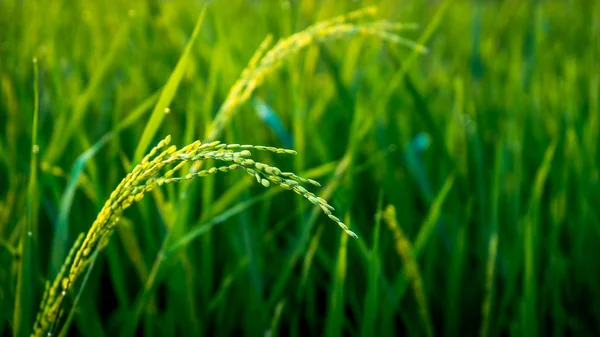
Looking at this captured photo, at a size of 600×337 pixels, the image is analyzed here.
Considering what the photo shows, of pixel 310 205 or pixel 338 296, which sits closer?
pixel 338 296

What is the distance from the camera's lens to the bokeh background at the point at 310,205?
2.55 feet

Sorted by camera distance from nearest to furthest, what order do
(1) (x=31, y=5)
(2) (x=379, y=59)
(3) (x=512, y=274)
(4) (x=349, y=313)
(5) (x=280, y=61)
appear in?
(5) (x=280, y=61)
(3) (x=512, y=274)
(4) (x=349, y=313)
(1) (x=31, y=5)
(2) (x=379, y=59)

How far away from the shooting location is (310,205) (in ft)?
3.15

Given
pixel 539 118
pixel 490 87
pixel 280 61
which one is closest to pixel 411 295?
pixel 280 61

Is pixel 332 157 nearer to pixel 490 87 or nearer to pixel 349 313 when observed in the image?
pixel 349 313

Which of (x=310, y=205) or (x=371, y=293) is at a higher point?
(x=310, y=205)

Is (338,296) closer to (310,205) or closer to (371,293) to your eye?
(371,293)

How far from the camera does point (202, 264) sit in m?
0.91

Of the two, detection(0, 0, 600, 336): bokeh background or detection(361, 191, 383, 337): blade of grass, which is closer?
detection(361, 191, 383, 337): blade of grass

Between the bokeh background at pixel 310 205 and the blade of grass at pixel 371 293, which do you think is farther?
the bokeh background at pixel 310 205

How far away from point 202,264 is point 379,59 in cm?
94

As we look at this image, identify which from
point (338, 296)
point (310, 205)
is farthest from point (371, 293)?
point (310, 205)

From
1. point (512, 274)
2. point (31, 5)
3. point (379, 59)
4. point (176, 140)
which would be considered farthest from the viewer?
point (379, 59)

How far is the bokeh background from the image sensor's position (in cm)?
78
